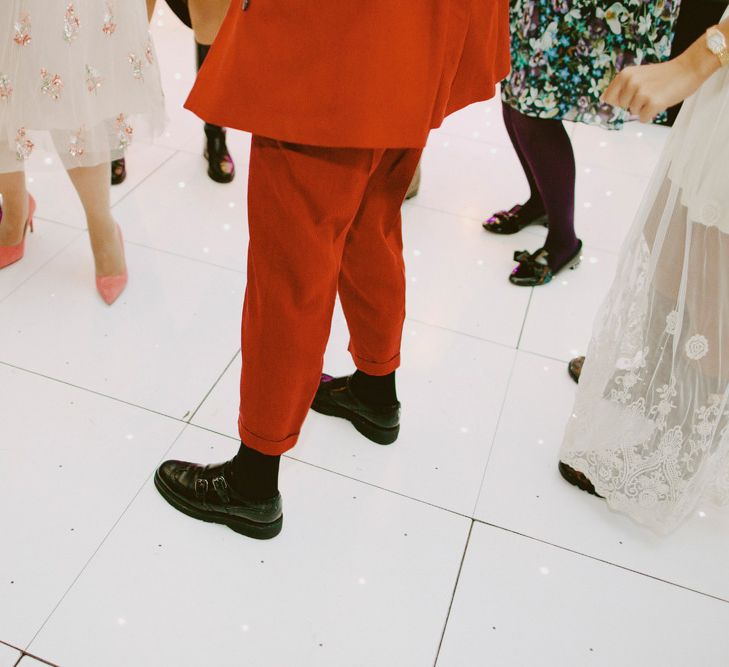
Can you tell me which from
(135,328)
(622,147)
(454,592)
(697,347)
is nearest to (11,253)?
(135,328)

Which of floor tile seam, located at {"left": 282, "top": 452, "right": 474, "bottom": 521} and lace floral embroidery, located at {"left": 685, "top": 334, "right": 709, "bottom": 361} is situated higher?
lace floral embroidery, located at {"left": 685, "top": 334, "right": 709, "bottom": 361}

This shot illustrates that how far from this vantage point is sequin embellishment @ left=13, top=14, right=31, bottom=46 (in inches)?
48.3

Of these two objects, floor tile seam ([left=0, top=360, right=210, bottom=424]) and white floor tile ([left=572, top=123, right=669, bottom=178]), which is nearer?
floor tile seam ([left=0, top=360, right=210, bottom=424])

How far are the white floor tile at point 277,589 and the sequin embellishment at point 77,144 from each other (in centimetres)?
69

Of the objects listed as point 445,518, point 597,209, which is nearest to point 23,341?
point 445,518

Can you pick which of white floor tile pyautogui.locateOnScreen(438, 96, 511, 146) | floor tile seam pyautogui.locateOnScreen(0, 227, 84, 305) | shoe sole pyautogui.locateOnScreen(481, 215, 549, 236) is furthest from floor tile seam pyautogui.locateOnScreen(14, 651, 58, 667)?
white floor tile pyautogui.locateOnScreen(438, 96, 511, 146)

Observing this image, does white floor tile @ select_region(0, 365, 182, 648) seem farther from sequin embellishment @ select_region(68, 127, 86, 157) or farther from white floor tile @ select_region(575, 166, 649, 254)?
white floor tile @ select_region(575, 166, 649, 254)

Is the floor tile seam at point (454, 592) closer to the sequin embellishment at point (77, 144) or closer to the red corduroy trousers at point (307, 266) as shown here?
the red corduroy trousers at point (307, 266)

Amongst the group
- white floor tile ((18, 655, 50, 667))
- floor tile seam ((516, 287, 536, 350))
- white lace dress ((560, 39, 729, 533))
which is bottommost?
white floor tile ((18, 655, 50, 667))

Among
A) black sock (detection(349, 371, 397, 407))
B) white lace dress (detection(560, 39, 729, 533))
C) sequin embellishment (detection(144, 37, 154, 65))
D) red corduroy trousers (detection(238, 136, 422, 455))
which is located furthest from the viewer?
sequin embellishment (detection(144, 37, 154, 65))

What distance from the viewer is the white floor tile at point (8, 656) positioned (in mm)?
1035

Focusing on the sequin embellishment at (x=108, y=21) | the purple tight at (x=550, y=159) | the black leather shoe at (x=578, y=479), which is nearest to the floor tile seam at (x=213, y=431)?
the black leather shoe at (x=578, y=479)

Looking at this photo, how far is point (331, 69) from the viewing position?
2.44ft

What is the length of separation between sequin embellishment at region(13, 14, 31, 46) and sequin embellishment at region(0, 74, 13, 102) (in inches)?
2.8
